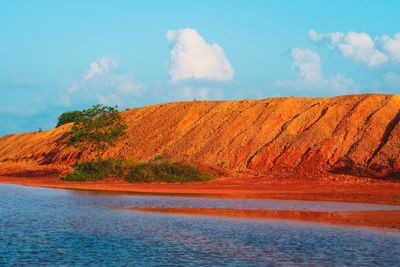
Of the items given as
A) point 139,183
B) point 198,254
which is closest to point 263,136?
point 139,183

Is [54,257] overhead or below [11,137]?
below

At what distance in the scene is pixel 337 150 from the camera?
42.8 m

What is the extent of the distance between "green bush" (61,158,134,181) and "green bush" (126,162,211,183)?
3.97 feet

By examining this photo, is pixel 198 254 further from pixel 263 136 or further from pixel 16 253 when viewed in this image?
pixel 263 136

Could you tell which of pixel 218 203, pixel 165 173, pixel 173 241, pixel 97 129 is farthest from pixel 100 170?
pixel 173 241

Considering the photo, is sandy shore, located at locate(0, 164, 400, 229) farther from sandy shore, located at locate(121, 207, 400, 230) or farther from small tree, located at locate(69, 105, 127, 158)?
small tree, located at locate(69, 105, 127, 158)

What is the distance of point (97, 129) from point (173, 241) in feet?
133

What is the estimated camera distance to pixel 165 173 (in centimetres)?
4031

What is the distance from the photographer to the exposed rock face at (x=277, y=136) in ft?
137

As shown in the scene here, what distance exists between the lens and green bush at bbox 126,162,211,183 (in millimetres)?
39906

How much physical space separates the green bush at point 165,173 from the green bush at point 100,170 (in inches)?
47.6

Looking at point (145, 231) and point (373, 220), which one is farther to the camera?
point (373, 220)

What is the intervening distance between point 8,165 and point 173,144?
22.0 metres

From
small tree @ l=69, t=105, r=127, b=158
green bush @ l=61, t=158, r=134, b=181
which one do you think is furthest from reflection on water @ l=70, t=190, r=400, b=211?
small tree @ l=69, t=105, r=127, b=158
